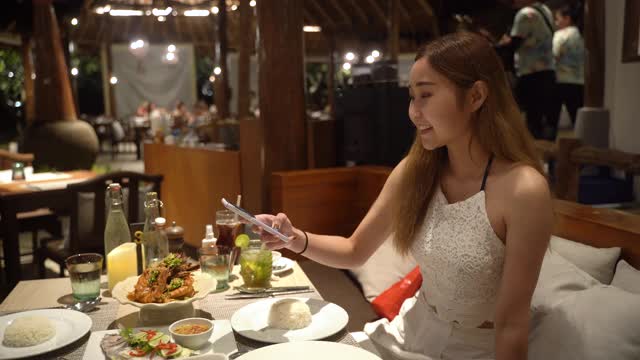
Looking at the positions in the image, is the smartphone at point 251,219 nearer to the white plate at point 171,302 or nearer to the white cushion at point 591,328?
the white plate at point 171,302

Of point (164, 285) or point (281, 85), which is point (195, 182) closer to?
point (281, 85)

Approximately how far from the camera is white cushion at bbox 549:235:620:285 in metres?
1.95

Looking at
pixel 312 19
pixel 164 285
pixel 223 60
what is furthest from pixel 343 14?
pixel 164 285

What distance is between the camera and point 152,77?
18578 millimetres

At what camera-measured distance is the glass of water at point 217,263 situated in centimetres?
193

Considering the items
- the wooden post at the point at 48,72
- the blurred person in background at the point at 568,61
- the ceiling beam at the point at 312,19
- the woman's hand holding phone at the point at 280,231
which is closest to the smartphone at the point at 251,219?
the woman's hand holding phone at the point at 280,231

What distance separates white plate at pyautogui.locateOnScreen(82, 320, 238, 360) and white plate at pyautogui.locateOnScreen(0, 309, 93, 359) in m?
0.04

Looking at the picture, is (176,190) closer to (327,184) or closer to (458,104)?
(327,184)

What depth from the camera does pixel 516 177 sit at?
1642 mm

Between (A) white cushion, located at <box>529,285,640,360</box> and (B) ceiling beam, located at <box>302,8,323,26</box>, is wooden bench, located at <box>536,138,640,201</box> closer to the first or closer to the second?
(A) white cushion, located at <box>529,285,640,360</box>

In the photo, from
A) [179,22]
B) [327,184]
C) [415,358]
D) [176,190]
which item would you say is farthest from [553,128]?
[179,22]

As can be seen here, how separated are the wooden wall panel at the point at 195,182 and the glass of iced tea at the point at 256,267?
299 cm

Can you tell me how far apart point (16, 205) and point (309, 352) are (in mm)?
3177

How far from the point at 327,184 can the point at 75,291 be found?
209cm
